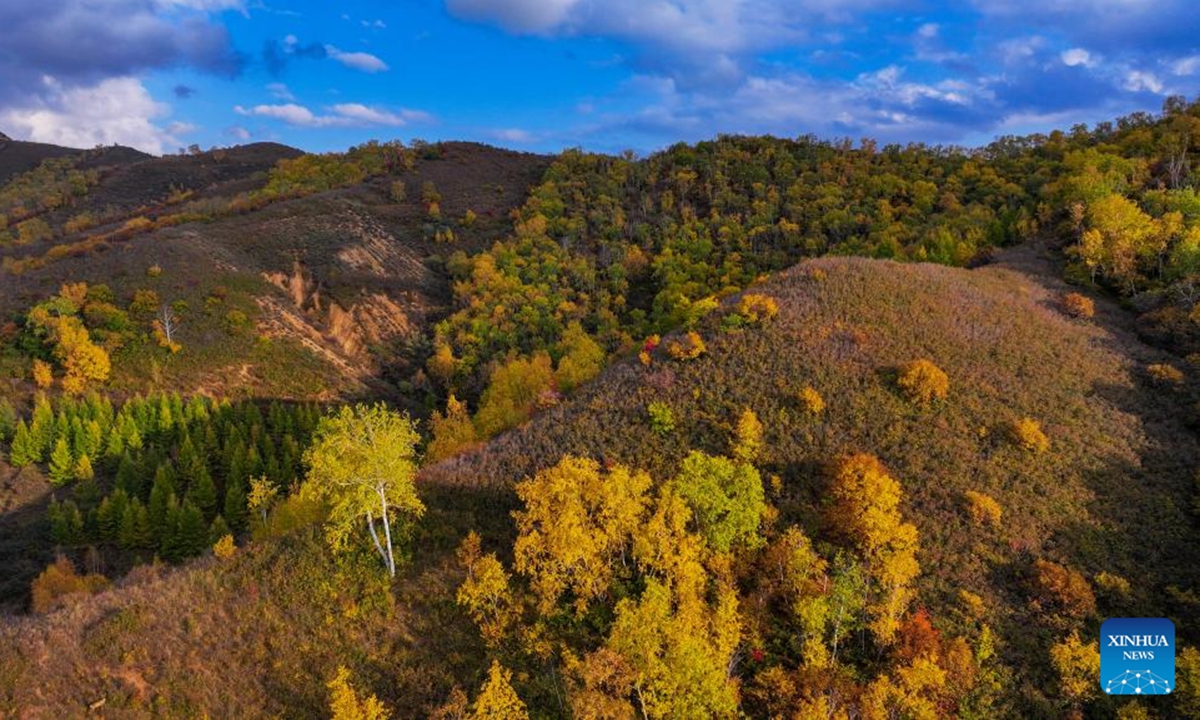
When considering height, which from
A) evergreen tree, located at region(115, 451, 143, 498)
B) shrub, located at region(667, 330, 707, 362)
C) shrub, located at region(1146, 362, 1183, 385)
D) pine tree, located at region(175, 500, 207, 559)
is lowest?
pine tree, located at region(175, 500, 207, 559)

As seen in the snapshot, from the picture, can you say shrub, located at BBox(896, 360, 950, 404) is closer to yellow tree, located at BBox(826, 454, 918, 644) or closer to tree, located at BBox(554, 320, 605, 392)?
yellow tree, located at BBox(826, 454, 918, 644)

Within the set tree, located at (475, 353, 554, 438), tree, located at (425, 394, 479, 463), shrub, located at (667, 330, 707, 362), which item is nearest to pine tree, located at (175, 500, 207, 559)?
tree, located at (425, 394, 479, 463)

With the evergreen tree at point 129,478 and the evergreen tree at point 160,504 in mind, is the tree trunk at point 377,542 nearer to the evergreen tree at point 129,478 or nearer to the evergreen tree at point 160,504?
the evergreen tree at point 160,504

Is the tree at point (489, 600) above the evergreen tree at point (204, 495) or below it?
above

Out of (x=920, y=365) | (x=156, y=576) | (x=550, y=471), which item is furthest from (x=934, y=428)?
(x=156, y=576)

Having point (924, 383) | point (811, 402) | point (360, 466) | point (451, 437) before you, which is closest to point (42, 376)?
point (451, 437)

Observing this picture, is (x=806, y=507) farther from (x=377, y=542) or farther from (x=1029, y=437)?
(x=377, y=542)

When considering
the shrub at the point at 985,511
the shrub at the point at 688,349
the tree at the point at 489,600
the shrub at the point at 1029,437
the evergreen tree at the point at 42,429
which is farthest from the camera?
the evergreen tree at the point at 42,429

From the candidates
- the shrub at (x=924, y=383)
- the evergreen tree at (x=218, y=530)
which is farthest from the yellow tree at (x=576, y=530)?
the evergreen tree at (x=218, y=530)
